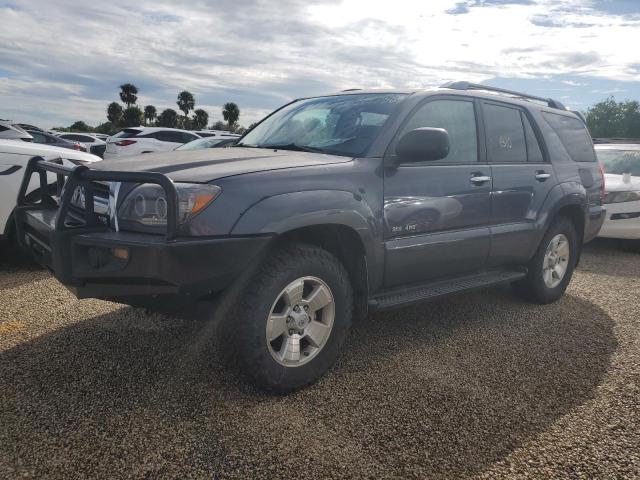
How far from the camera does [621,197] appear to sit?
738 centimetres

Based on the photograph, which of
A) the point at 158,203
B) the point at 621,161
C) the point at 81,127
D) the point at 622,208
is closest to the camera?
the point at 158,203

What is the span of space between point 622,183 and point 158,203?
22.9ft

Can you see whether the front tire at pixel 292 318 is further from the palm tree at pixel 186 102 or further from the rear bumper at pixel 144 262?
the palm tree at pixel 186 102

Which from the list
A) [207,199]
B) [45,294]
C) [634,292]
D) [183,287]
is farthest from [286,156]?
[634,292]

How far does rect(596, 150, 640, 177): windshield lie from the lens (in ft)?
26.7

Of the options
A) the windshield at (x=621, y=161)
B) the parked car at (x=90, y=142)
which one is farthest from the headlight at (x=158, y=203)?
the parked car at (x=90, y=142)

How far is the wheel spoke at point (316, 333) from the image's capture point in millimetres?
3002

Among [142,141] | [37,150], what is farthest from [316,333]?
[142,141]

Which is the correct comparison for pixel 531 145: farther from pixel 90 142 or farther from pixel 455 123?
pixel 90 142

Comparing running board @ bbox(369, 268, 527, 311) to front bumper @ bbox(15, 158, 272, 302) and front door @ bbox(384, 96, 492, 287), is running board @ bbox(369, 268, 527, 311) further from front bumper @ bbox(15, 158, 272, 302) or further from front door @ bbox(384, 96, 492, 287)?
front bumper @ bbox(15, 158, 272, 302)

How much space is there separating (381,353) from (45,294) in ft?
Result: 9.26

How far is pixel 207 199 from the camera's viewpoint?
2574 mm

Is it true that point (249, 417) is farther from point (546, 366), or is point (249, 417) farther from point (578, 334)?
point (578, 334)

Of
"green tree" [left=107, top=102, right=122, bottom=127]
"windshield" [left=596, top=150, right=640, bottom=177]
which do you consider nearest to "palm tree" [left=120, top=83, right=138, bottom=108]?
"green tree" [left=107, top=102, right=122, bottom=127]
